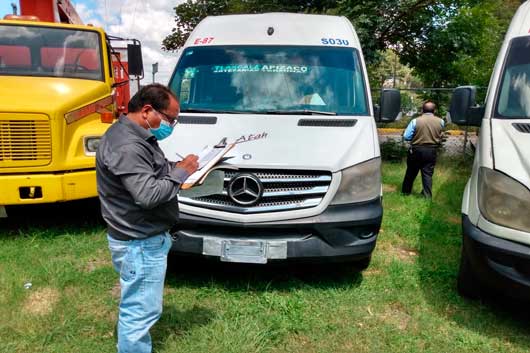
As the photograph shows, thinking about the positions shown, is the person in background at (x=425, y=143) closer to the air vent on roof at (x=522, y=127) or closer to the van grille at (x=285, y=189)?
the air vent on roof at (x=522, y=127)

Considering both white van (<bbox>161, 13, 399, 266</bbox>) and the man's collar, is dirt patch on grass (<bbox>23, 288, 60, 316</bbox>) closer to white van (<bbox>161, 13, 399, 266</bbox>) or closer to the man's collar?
white van (<bbox>161, 13, 399, 266</bbox>)

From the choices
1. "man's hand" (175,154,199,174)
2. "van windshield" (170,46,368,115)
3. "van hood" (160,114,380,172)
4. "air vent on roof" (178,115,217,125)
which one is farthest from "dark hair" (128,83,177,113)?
"van windshield" (170,46,368,115)

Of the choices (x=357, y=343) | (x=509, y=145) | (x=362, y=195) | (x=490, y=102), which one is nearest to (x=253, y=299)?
(x=357, y=343)

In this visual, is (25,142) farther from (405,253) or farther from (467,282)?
(467,282)

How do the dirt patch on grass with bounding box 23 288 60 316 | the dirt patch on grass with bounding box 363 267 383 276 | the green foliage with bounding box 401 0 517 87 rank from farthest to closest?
the green foliage with bounding box 401 0 517 87 < the dirt patch on grass with bounding box 363 267 383 276 < the dirt patch on grass with bounding box 23 288 60 316

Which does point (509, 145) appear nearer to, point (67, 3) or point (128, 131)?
point (128, 131)

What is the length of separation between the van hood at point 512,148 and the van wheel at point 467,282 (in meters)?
0.81

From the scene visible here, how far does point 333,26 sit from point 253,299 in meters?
2.98

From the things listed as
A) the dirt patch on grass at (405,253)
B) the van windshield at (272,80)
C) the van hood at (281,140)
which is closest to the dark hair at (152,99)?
the van hood at (281,140)

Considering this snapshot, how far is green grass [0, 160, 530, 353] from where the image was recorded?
3.29m

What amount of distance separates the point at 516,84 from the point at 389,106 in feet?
4.43

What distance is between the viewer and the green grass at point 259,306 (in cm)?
329

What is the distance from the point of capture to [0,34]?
18.7 ft

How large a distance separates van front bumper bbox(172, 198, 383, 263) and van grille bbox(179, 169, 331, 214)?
0.13 m
